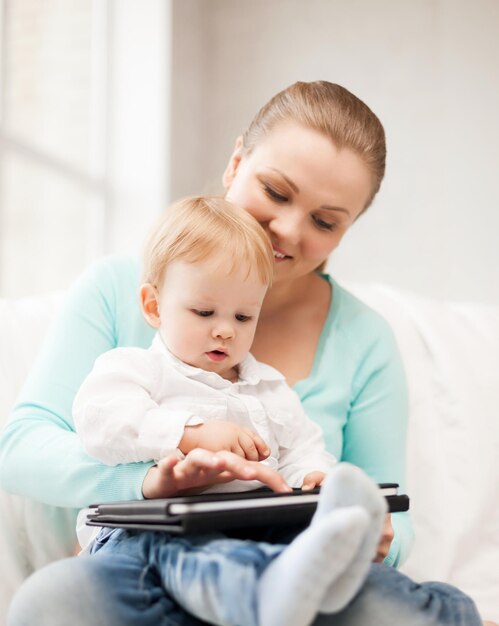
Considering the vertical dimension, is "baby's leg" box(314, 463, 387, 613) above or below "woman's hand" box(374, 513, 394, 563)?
above

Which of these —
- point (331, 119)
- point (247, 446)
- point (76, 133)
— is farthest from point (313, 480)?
point (76, 133)

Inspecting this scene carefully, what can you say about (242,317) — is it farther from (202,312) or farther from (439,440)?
(439,440)

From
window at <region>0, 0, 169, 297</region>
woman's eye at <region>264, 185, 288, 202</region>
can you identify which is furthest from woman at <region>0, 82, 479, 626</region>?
window at <region>0, 0, 169, 297</region>

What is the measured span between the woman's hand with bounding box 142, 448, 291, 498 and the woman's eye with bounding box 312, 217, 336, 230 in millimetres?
588

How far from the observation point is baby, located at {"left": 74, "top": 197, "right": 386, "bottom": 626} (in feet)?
2.47

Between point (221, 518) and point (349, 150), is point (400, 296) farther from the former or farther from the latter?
point (221, 518)

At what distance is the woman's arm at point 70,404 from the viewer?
113 centimetres

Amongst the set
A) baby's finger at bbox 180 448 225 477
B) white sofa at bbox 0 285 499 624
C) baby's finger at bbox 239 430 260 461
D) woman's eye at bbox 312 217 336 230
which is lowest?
white sofa at bbox 0 285 499 624

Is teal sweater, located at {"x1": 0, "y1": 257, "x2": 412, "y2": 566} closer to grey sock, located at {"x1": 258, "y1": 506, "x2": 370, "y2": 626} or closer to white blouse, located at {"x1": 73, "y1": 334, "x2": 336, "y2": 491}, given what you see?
white blouse, located at {"x1": 73, "y1": 334, "x2": 336, "y2": 491}

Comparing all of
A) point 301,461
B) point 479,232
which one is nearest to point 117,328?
point 301,461

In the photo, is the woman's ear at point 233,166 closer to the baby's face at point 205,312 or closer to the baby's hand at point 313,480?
the baby's face at point 205,312

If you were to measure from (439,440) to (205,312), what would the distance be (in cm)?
75

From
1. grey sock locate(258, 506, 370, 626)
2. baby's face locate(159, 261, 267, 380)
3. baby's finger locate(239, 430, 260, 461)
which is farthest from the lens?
baby's face locate(159, 261, 267, 380)

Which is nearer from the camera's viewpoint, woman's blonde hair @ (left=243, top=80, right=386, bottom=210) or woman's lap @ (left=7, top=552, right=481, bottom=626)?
woman's lap @ (left=7, top=552, right=481, bottom=626)
